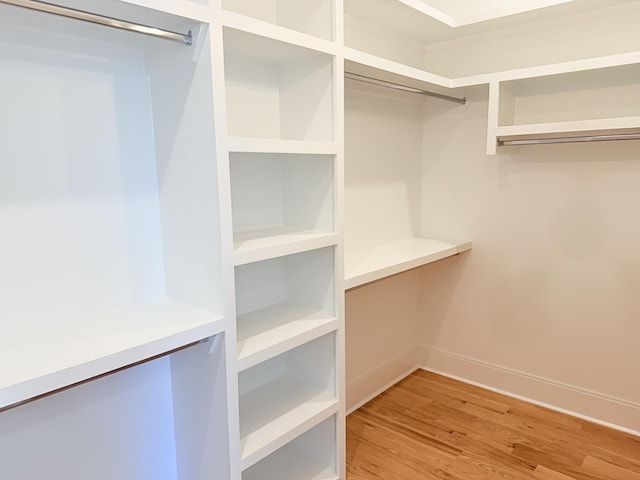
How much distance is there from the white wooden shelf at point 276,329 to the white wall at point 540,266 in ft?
4.67

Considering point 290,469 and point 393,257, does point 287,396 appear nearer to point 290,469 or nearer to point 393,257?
point 290,469

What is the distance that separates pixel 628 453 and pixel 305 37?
96.9 inches

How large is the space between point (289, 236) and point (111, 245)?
2.02 feet

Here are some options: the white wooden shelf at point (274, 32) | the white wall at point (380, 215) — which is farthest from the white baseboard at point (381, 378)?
the white wooden shelf at point (274, 32)

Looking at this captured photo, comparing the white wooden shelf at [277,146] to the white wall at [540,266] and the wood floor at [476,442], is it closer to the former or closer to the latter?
the white wall at [540,266]

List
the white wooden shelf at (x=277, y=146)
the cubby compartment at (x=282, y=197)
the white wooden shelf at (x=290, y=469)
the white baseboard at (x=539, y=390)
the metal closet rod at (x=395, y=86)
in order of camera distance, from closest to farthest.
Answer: the white wooden shelf at (x=277, y=146), the cubby compartment at (x=282, y=197), the white wooden shelf at (x=290, y=469), the metal closet rod at (x=395, y=86), the white baseboard at (x=539, y=390)

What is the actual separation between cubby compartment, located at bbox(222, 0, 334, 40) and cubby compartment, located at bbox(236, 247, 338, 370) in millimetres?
844

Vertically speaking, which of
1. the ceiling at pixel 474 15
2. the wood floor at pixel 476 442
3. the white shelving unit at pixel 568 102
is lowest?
the wood floor at pixel 476 442

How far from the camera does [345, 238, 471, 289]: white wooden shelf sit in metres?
2.04

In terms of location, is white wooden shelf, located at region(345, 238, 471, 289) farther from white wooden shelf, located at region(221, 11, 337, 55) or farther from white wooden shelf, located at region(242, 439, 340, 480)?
white wooden shelf, located at region(221, 11, 337, 55)

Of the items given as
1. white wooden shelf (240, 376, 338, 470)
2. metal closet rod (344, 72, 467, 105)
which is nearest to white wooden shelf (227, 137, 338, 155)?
metal closet rod (344, 72, 467, 105)

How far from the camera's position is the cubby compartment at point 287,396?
1667mm

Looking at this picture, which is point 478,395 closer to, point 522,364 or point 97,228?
point 522,364

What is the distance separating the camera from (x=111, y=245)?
148 cm
